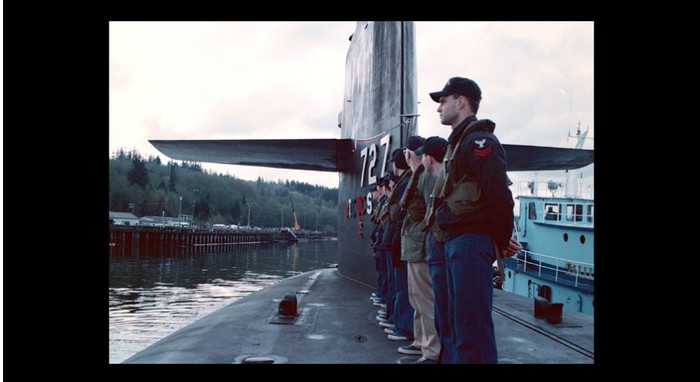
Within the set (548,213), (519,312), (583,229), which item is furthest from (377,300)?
(548,213)

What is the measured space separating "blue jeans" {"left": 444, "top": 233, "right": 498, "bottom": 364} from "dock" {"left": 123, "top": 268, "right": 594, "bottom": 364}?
1392 millimetres

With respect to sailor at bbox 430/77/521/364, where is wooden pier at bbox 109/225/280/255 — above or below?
below

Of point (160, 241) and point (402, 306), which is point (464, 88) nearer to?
point (402, 306)

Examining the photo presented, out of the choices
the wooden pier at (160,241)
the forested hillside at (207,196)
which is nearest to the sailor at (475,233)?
the wooden pier at (160,241)

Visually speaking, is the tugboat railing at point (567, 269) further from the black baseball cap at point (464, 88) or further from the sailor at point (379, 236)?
the black baseball cap at point (464, 88)

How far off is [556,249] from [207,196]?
118 m

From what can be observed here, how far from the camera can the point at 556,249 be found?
21.2 metres

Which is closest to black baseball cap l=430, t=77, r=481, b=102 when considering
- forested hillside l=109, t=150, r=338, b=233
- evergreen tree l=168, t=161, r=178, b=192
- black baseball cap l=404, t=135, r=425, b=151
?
black baseball cap l=404, t=135, r=425, b=151

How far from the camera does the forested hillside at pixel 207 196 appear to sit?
99.8m

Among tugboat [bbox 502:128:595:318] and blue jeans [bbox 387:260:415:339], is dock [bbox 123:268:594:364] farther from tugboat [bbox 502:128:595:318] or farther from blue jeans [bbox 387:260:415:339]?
tugboat [bbox 502:128:595:318]

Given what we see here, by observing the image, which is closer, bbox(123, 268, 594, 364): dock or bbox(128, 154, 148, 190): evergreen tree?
bbox(123, 268, 594, 364): dock

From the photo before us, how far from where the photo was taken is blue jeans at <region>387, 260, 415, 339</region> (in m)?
5.86
